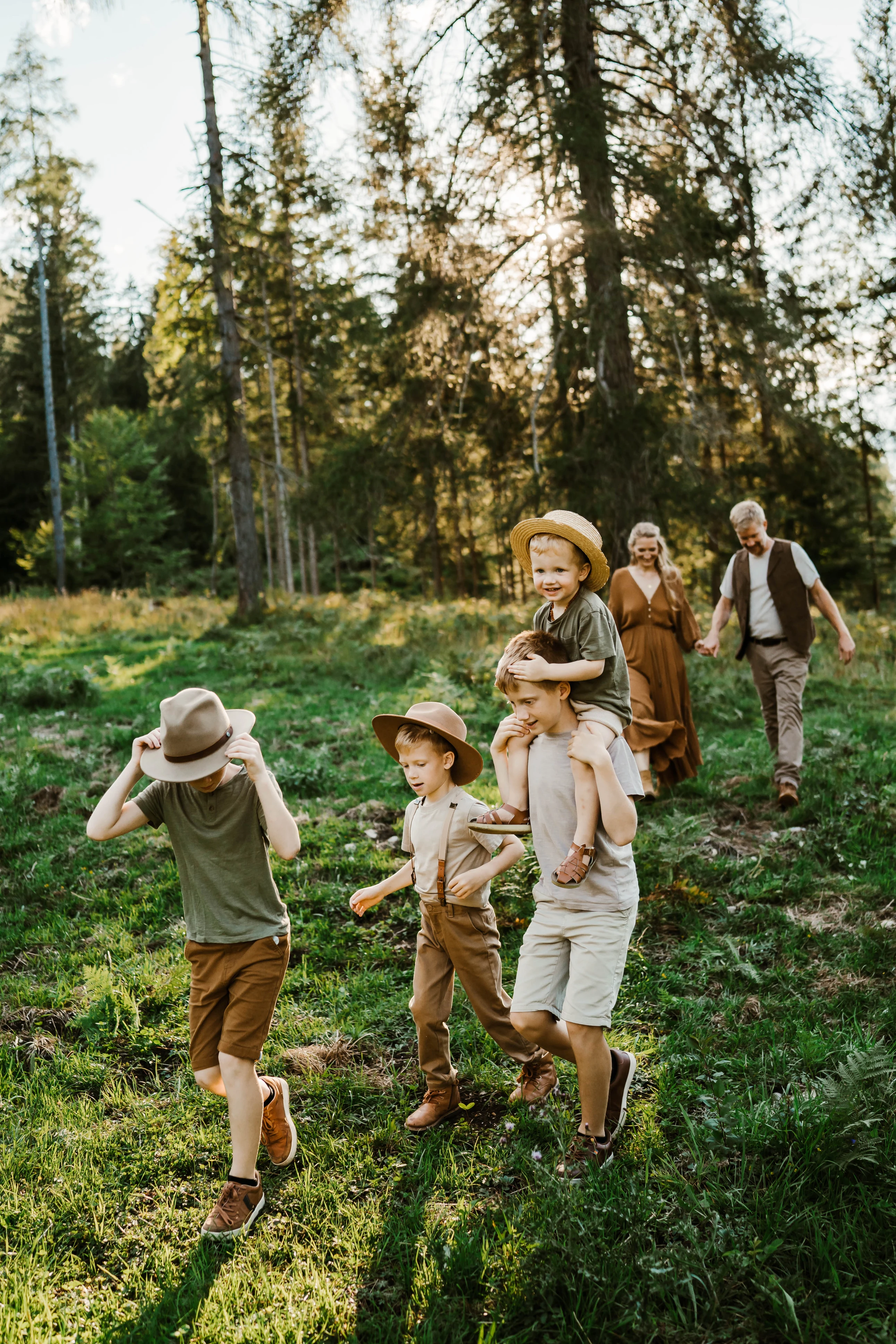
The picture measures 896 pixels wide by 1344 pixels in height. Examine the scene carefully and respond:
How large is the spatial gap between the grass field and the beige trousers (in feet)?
0.84

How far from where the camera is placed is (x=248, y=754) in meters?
2.92

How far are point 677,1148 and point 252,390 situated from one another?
3156cm

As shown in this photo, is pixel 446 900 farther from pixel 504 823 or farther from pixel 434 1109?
pixel 434 1109

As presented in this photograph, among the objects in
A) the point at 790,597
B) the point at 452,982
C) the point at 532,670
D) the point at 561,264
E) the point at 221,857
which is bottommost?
the point at 452,982

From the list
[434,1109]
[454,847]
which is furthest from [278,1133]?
[454,847]

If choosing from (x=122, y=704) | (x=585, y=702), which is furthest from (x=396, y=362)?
(x=585, y=702)

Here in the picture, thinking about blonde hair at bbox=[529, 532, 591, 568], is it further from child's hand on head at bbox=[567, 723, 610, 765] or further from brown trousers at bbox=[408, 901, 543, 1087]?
brown trousers at bbox=[408, 901, 543, 1087]

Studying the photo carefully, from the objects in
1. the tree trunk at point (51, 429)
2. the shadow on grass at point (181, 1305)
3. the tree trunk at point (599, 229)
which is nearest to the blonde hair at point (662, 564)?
the tree trunk at point (599, 229)

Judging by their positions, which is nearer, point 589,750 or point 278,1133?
point 589,750

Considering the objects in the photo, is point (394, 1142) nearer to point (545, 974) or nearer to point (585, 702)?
point (545, 974)

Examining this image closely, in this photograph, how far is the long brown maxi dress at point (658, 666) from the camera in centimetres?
680

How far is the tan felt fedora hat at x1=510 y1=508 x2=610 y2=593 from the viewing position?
3.11m

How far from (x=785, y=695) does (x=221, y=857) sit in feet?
16.9

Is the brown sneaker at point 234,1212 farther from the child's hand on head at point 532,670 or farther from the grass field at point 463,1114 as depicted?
the child's hand on head at point 532,670
